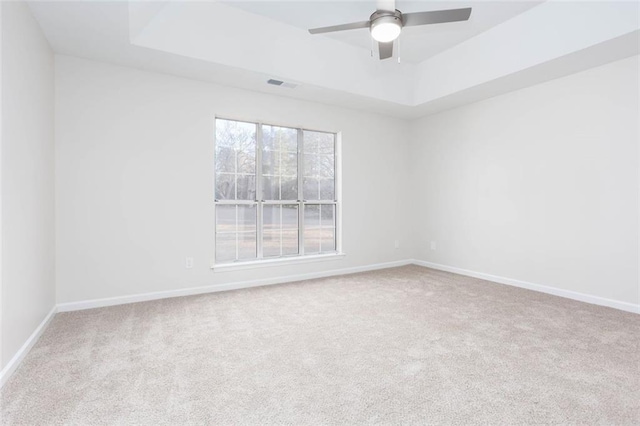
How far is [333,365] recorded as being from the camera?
2.21m

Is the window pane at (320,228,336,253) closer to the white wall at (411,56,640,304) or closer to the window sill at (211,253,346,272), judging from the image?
the window sill at (211,253,346,272)

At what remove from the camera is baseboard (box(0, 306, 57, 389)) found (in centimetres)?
200

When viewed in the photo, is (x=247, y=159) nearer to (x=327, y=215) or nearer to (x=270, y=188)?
(x=270, y=188)

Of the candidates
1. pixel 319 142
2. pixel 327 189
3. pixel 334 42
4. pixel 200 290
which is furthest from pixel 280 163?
pixel 200 290

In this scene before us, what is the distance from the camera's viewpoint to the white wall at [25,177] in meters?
2.11

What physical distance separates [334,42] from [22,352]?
13.7 ft

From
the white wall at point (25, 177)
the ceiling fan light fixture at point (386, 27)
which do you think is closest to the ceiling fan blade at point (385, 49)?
the ceiling fan light fixture at point (386, 27)

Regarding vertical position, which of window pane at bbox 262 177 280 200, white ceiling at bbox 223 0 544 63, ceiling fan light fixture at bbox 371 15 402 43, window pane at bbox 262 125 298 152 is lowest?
window pane at bbox 262 177 280 200

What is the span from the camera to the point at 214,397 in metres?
1.84

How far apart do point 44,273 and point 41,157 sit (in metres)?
0.99

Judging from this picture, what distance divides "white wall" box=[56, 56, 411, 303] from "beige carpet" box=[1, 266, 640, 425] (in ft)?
1.40

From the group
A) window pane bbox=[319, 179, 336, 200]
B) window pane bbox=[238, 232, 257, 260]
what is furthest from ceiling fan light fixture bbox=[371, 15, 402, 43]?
window pane bbox=[238, 232, 257, 260]

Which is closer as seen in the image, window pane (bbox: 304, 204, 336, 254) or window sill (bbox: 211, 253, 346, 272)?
window sill (bbox: 211, 253, 346, 272)

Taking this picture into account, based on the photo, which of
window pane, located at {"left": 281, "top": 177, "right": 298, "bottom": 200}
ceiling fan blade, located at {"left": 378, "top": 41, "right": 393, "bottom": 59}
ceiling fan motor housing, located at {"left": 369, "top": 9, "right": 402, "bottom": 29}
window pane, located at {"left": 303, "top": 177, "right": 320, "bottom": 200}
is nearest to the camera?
ceiling fan motor housing, located at {"left": 369, "top": 9, "right": 402, "bottom": 29}
